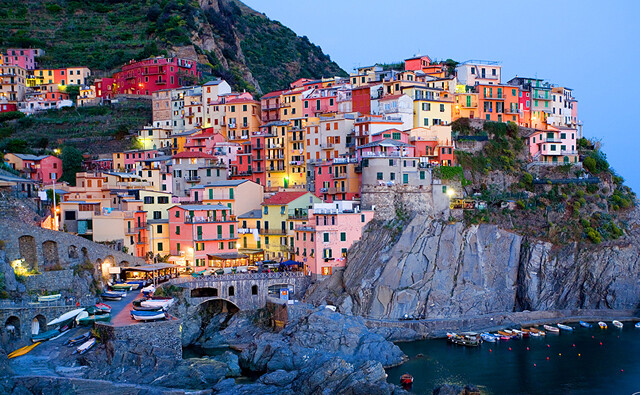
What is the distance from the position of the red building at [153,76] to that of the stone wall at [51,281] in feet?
161

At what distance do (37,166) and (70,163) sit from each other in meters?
3.69

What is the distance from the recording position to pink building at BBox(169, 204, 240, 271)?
65000 mm

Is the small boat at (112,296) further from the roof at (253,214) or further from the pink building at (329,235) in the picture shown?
the roof at (253,214)

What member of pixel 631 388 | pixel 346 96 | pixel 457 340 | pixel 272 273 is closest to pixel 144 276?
pixel 272 273

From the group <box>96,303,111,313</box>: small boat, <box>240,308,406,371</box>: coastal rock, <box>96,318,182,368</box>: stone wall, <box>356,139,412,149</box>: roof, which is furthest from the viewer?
<box>356,139,412,149</box>: roof

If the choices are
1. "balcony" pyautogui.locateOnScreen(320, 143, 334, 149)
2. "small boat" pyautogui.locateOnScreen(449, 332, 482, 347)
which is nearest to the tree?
"balcony" pyautogui.locateOnScreen(320, 143, 334, 149)

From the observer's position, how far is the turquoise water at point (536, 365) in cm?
4922

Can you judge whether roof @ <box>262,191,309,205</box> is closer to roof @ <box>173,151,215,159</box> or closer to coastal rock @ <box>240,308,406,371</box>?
roof @ <box>173,151,215,159</box>

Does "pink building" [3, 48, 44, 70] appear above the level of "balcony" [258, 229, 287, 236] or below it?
above

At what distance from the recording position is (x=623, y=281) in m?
67.4

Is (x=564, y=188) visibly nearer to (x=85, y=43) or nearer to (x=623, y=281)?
(x=623, y=281)

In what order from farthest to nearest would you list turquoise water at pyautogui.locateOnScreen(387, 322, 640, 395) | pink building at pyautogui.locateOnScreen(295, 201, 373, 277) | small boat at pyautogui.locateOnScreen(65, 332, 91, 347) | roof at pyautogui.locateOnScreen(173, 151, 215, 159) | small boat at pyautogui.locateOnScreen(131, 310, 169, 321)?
roof at pyautogui.locateOnScreen(173, 151, 215, 159), pink building at pyautogui.locateOnScreen(295, 201, 373, 277), small boat at pyautogui.locateOnScreen(131, 310, 169, 321), turquoise water at pyautogui.locateOnScreen(387, 322, 640, 395), small boat at pyautogui.locateOnScreen(65, 332, 91, 347)

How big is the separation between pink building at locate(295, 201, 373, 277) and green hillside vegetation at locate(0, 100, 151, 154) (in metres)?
33.1

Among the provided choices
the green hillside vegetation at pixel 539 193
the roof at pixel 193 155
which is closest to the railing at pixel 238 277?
the green hillside vegetation at pixel 539 193
